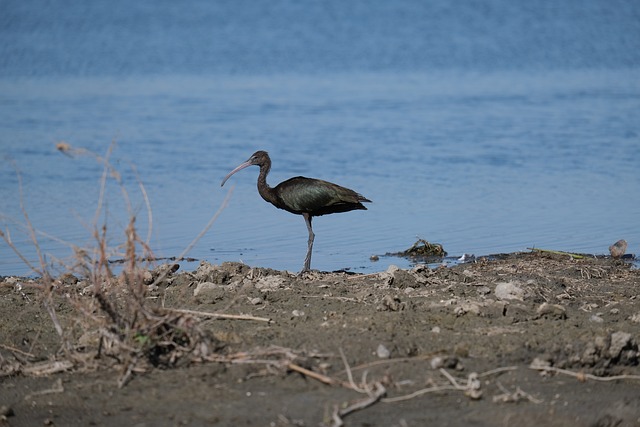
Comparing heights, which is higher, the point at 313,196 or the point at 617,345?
the point at 313,196

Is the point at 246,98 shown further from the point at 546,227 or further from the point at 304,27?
the point at 304,27

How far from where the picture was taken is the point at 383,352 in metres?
7.08

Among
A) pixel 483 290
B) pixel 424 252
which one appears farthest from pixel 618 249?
pixel 483 290

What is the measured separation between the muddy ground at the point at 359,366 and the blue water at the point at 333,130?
0.99m

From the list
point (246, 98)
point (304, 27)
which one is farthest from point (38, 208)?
point (304, 27)

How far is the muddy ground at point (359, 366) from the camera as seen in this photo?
21.0 ft

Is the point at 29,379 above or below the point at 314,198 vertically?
below

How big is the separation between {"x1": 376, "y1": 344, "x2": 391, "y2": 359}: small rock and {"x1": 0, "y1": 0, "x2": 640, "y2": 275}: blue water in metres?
1.92

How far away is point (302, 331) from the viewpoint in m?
7.71

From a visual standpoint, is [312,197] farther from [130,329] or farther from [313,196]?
[130,329]

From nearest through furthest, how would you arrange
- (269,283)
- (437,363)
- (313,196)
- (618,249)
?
1. (437,363)
2. (269,283)
3. (313,196)
4. (618,249)

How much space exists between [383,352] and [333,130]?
15.9 m

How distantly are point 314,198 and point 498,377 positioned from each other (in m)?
5.08

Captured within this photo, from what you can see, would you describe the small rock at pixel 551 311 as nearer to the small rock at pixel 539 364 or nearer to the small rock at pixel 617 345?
the small rock at pixel 617 345
